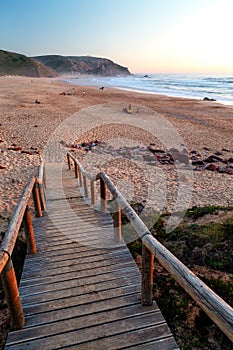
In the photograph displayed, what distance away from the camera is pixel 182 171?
36.6ft

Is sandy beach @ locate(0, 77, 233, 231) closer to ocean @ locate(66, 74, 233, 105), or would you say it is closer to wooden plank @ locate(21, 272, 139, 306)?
wooden plank @ locate(21, 272, 139, 306)

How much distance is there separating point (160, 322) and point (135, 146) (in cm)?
1249

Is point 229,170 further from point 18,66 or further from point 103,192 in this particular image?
point 18,66

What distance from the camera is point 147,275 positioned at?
294 centimetres

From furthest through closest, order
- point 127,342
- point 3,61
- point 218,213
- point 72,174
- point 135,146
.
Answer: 1. point 3,61
2. point 135,146
3. point 72,174
4. point 218,213
5. point 127,342

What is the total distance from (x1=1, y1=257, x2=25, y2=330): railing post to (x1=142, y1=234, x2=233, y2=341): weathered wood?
4.90ft

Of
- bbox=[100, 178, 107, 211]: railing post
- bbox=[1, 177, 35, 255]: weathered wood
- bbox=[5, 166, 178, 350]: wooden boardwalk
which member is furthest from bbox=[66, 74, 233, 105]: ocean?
bbox=[1, 177, 35, 255]: weathered wood

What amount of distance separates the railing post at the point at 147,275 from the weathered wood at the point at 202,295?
205 mm

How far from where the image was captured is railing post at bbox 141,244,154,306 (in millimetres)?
2883

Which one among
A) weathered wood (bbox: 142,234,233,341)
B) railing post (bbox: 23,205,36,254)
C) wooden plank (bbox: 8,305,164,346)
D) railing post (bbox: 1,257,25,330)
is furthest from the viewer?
railing post (bbox: 23,205,36,254)

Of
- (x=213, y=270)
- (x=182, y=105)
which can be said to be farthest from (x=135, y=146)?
(x=182, y=105)

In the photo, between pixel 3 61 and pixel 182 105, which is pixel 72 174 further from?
pixel 3 61

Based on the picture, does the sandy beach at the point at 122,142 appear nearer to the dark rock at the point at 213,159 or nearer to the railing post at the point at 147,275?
the dark rock at the point at 213,159

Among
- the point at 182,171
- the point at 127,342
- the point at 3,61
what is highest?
the point at 3,61
